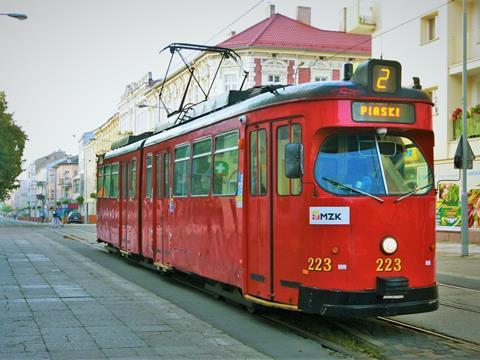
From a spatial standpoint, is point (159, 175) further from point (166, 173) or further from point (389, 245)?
point (389, 245)

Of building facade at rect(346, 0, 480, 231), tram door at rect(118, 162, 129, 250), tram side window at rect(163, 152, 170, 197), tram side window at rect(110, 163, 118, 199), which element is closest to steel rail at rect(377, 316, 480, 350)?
tram side window at rect(163, 152, 170, 197)

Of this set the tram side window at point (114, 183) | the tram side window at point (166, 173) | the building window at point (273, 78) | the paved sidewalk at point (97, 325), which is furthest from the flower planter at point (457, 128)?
the building window at point (273, 78)

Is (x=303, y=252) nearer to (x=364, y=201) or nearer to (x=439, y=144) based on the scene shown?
(x=364, y=201)

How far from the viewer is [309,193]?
8641mm

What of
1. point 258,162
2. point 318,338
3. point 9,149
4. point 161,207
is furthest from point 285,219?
point 9,149

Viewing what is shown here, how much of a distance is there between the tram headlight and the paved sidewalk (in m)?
2.05

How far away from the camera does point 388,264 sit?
27.9ft

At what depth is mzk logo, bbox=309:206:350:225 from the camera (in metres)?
8.47

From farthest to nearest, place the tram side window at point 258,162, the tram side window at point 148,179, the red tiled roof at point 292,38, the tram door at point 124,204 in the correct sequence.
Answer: the red tiled roof at point 292,38 → the tram door at point 124,204 → the tram side window at point 148,179 → the tram side window at point 258,162

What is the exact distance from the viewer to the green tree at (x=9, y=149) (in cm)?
6166

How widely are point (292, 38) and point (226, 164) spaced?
4379cm

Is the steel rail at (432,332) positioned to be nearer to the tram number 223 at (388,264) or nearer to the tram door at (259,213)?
the tram number 223 at (388,264)

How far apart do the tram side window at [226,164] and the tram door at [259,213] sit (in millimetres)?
498

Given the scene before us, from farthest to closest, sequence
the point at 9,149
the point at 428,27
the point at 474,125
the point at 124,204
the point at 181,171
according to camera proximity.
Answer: the point at 9,149, the point at 428,27, the point at 474,125, the point at 124,204, the point at 181,171
